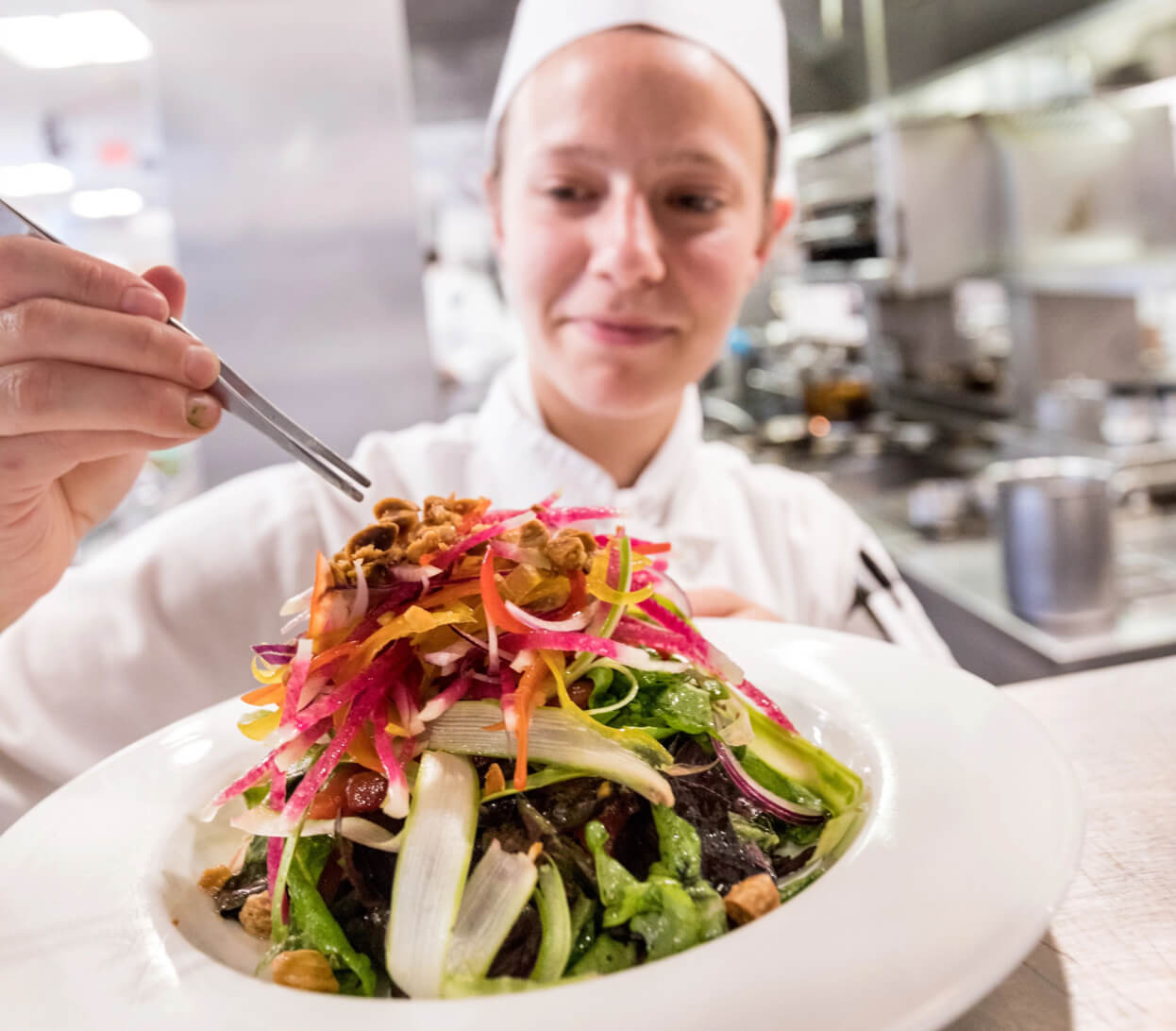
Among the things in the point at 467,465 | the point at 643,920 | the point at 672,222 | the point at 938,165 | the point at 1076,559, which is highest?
the point at 938,165

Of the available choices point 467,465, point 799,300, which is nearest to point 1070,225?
point 799,300

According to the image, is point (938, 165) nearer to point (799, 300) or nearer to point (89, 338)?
point (799, 300)

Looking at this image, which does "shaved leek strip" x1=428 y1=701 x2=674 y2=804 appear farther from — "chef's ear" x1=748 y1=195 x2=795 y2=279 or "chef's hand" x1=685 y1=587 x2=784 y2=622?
"chef's ear" x1=748 y1=195 x2=795 y2=279

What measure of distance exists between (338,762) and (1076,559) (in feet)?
9.26

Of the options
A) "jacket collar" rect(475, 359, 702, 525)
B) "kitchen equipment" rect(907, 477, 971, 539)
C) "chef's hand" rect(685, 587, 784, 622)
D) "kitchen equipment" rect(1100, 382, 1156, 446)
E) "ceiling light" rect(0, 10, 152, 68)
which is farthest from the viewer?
"ceiling light" rect(0, 10, 152, 68)

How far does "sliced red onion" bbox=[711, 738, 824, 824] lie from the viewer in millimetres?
735

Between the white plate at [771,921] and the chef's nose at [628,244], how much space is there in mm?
929

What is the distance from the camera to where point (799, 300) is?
21.6 ft

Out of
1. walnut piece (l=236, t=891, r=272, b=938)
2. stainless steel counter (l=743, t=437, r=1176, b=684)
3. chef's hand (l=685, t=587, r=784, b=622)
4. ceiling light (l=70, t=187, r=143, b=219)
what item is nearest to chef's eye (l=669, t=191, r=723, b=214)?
chef's hand (l=685, t=587, r=784, b=622)

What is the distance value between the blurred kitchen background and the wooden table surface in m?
1.19

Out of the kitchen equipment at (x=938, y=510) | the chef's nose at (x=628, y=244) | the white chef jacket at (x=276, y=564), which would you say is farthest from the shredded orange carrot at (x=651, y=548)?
the kitchen equipment at (x=938, y=510)

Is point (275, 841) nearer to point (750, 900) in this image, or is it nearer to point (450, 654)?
point (450, 654)

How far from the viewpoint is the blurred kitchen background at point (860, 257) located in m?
2.78

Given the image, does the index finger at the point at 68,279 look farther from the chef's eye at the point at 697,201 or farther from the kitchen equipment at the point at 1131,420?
the kitchen equipment at the point at 1131,420
